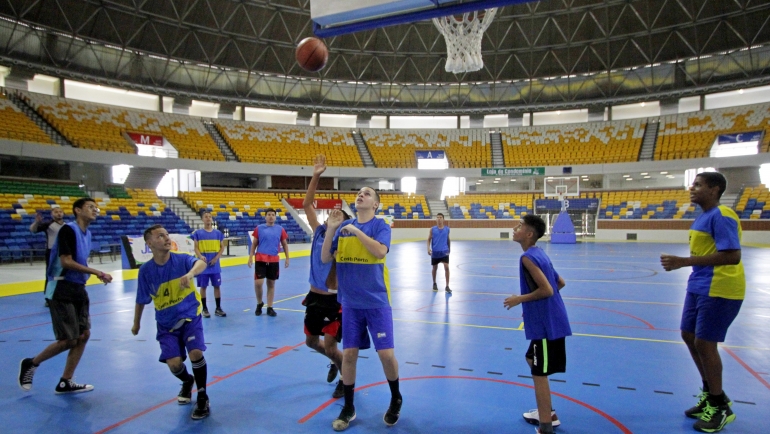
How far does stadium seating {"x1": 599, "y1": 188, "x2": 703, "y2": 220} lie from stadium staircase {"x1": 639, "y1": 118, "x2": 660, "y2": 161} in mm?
2722

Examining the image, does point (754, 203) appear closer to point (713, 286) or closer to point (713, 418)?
point (713, 286)

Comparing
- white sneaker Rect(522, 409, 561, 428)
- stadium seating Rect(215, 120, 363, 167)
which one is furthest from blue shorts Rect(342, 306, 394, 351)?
stadium seating Rect(215, 120, 363, 167)

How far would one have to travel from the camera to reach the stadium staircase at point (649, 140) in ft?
110

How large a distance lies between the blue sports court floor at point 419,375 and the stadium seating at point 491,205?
2590 centimetres

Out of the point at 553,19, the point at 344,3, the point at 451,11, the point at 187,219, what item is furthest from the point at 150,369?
the point at 553,19

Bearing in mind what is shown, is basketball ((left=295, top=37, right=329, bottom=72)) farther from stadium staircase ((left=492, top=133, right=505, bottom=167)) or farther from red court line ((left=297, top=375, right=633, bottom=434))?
stadium staircase ((left=492, top=133, right=505, bottom=167))

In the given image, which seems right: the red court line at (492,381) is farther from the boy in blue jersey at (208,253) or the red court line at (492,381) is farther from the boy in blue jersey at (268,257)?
the boy in blue jersey at (208,253)

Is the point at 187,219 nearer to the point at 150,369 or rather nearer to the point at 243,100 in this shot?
the point at 243,100

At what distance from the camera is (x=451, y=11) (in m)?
7.13

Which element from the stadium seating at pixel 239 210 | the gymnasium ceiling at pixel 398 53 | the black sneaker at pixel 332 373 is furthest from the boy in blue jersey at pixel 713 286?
the gymnasium ceiling at pixel 398 53

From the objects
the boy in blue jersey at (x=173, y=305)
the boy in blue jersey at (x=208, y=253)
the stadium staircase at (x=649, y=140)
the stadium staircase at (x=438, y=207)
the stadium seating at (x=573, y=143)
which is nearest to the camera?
the boy in blue jersey at (x=173, y=305)

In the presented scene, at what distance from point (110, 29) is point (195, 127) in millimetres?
8007

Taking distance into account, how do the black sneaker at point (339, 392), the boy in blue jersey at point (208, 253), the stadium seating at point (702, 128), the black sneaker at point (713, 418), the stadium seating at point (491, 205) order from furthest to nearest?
the stadium seating at point (491, 205), the stadium seating at point (702, 128), the boy in blue jersey at point (208, 253), the black sneaker at point (339, 392), the black sneaker at point (713, 418)

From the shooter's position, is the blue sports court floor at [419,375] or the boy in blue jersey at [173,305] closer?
the blue sports court floor at [419,375]
